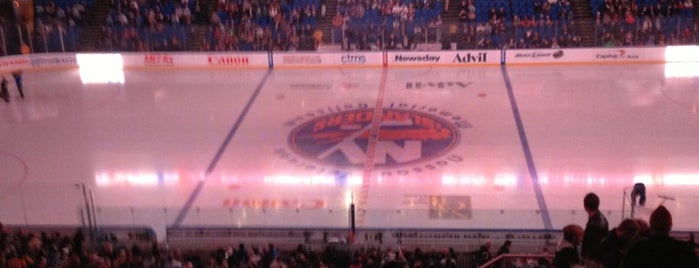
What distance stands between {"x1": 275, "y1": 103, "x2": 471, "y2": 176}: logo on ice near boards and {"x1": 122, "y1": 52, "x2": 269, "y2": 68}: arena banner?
21.5 ft

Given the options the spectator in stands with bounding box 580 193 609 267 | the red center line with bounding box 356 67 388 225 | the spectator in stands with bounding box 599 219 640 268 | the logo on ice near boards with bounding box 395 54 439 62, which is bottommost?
the red center line with bounding box 356 67 388 225

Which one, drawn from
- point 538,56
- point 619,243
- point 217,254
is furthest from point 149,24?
point 619,243

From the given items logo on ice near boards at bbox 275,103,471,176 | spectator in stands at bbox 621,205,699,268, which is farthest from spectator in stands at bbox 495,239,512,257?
spectator in stands at bbox 621,205,699,268

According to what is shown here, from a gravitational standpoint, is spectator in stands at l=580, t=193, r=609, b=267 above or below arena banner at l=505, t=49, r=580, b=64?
above

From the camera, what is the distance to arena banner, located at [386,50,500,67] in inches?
917

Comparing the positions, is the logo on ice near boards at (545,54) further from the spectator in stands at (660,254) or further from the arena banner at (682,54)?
the spectator in stands at (660,254)

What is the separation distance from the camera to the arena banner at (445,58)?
917 inches

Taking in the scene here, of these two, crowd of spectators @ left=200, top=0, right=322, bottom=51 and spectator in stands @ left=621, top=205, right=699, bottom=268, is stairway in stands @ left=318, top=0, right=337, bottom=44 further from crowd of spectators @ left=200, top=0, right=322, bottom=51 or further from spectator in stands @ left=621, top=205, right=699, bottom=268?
spectator in stands @ left=621, top=205, right=699, bottom=268

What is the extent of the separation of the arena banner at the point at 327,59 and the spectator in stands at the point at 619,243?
1967 centimetres

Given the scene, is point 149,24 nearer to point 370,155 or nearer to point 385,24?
point 385,24

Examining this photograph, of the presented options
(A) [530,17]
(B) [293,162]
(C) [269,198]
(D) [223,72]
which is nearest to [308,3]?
(D) [223,72]

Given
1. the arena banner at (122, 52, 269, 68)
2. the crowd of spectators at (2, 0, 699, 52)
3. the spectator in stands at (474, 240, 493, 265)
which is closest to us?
the spectator in stands at (474, 240, 493, 265)

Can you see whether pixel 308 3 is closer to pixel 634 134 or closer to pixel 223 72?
pixel 223 72

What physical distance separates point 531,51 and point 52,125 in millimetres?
14761
